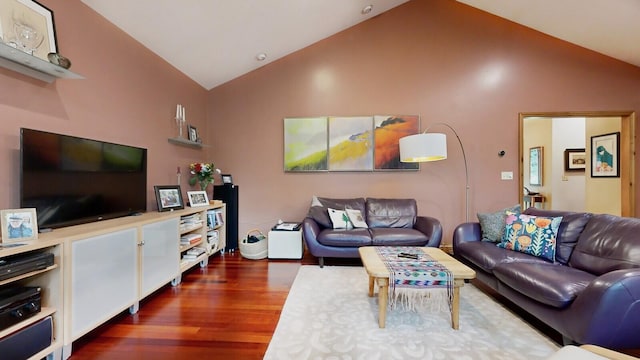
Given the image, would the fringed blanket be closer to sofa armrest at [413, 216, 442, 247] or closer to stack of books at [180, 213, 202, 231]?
sofa armrest at [413, 216, 442, 247]

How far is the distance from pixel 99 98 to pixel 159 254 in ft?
5.04

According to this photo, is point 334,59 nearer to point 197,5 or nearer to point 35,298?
point 197,5

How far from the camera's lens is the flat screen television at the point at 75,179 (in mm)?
1734

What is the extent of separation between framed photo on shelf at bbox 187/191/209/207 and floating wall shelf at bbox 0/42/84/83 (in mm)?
1758

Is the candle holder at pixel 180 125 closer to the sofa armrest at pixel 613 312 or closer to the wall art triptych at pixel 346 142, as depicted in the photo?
the wall art triptych at pixel 346 142

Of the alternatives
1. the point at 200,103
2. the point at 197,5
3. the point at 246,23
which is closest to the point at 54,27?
the point at 197,5

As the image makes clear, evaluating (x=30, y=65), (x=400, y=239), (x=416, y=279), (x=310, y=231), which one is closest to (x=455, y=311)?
(x=416, y=279)

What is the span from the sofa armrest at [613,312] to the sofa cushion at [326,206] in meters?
2.54

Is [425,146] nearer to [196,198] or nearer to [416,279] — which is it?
[416,279]

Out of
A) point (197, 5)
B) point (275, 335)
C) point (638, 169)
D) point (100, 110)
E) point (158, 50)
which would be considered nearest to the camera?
point (275, 335)

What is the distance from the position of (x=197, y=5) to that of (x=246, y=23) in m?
0.63

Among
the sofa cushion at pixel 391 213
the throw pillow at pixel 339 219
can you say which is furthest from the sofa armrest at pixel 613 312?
the throw pillow at pixel 339 219

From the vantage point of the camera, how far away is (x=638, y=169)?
3850 millimetres

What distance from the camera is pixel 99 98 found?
241 cm
